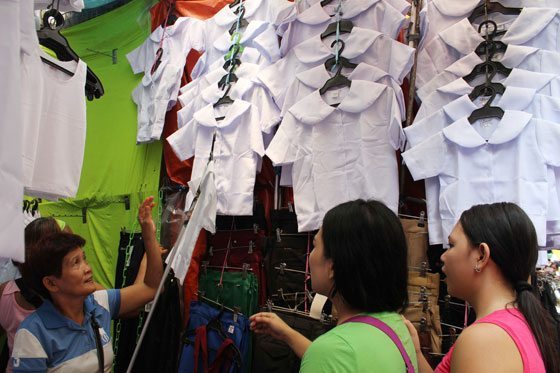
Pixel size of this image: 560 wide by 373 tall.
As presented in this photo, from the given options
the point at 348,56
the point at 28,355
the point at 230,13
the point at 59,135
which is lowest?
the point at 28,355

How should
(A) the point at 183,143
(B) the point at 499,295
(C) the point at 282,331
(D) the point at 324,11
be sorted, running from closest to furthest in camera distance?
1. (B) the point at 499,295
2. (C) the point at 282,331
3. (D) the point at 324,11
4. (A) the point at 183,143

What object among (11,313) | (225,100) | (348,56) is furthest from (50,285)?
(348,56)

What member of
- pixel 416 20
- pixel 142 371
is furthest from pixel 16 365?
pixel 416 20

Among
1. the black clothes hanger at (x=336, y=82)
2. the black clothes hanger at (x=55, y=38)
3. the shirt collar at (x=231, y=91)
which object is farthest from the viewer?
the shirt collar at (x=231, y=91)

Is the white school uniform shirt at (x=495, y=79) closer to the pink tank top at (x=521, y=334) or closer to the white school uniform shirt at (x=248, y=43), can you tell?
the white school uniform shirt at (x=248, y=43)

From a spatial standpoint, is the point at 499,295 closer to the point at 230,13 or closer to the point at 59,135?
the point at 59,135

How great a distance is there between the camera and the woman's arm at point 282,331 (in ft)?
5.24

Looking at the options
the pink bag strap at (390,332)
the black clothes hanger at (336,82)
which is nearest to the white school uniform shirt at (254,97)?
the black clothes hanger at (336,82)

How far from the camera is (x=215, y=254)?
3.23 metres

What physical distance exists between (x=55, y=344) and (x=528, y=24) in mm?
2617

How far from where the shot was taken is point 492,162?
2256mm

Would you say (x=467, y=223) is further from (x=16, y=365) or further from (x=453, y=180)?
(x=16, y=365)

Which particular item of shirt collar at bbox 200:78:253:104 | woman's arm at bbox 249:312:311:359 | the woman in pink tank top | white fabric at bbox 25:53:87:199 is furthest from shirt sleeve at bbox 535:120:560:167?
white fabric at bbox 25:53:87:199

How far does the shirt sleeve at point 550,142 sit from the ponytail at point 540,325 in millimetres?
1073
